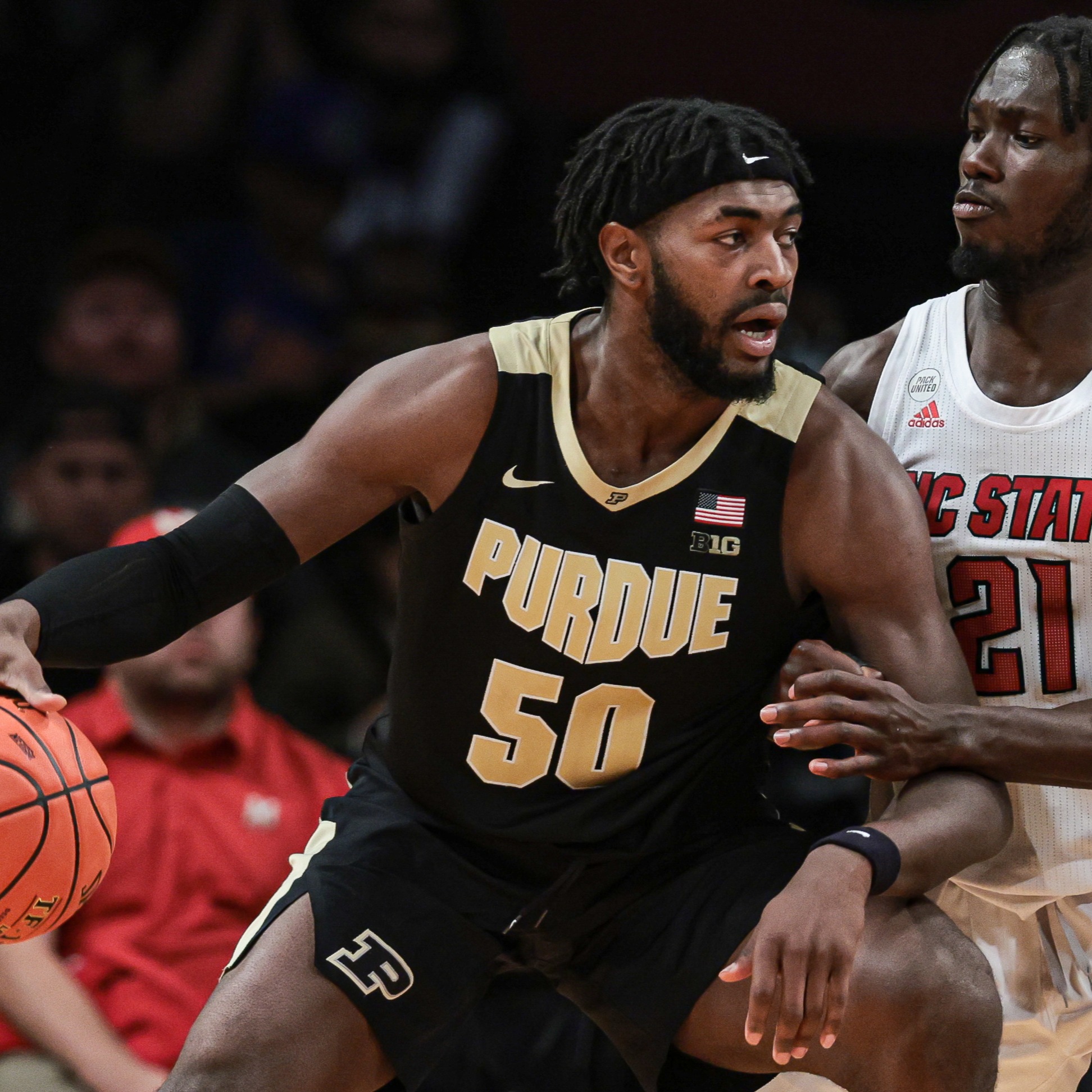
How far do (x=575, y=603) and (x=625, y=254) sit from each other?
68cm

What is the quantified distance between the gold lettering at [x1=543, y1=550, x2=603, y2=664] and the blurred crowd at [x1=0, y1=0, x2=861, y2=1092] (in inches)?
60.0

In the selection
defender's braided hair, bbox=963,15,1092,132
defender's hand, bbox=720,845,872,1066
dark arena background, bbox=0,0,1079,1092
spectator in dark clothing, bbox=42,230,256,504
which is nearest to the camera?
defender's hand, bbox=720,845,872,1066

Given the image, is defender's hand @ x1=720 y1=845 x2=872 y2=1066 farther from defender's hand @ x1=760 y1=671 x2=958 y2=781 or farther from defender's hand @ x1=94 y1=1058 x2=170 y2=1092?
defender's hand @ x1=94 y1=1058 x2=170 y2=1092

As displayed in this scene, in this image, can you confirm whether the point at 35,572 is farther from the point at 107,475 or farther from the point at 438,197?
the point at 438,197

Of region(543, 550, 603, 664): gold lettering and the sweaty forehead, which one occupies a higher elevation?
the sweaty forehead

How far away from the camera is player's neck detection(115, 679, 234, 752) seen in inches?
164

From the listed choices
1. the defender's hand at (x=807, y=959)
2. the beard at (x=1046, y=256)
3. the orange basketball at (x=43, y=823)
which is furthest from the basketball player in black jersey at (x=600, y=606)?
the beard at (x=1046, y=256)

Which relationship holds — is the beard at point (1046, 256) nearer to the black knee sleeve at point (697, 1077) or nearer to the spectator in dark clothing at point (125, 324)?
the black knee sleeve at point (697, 1077)

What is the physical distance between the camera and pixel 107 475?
4801mm

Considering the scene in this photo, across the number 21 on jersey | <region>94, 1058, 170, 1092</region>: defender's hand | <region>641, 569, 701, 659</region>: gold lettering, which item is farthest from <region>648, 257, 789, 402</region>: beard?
<region>94, 1058, 170, 1092</region>: defender's hand

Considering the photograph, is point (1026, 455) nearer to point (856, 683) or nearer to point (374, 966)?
point (856, 683)

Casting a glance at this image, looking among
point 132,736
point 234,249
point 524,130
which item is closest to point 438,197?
point 524,130

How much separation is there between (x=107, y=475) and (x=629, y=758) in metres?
2.38

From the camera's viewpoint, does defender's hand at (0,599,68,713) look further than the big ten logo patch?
No
